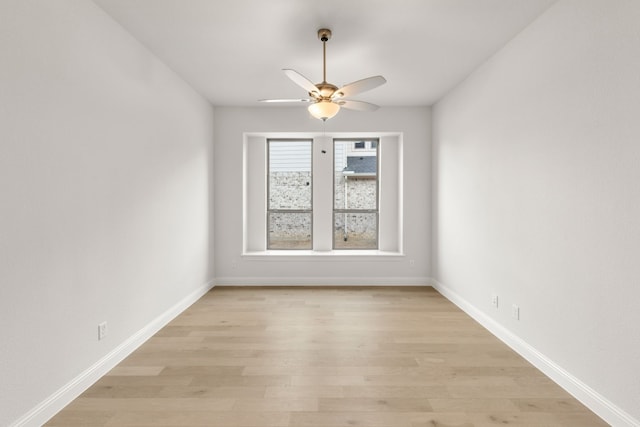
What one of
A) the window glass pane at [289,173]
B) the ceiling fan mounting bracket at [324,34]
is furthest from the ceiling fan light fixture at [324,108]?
the window glass pane at [289,173]

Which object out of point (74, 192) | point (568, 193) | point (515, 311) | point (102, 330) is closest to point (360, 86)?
point (568, 193)

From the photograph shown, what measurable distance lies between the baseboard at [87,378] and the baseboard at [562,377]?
3301 mm

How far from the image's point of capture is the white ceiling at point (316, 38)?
2461mm

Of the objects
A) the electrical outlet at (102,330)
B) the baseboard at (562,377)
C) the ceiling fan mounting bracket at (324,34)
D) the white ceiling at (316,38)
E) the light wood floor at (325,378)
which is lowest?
the light wood floor at (325,378)

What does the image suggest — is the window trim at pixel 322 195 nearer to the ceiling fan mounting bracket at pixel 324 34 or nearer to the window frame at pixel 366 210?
the window frame at pixel 366 210

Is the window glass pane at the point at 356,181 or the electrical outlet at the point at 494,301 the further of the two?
the window glass pane at the point at 356,181

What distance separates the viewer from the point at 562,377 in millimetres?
2275

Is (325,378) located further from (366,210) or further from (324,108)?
(366,210)

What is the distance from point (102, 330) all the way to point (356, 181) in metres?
4.10

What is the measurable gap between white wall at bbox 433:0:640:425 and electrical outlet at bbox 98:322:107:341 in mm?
3354

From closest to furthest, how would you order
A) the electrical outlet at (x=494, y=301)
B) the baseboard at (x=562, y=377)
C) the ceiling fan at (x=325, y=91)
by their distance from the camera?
1. the baseboard at (x=562, y=377)
2. the ceiling fan at (x=325, y=91)
3. the electrical outlet at (x=494, y=301)

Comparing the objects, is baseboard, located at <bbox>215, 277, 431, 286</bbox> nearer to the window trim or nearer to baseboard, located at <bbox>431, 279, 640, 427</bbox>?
the window trim

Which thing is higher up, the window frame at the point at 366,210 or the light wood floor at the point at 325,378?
the window frame at the point at 366,210

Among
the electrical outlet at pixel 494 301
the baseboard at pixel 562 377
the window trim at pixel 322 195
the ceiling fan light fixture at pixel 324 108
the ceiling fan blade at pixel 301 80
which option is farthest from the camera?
the window trim at pixel 322 195
